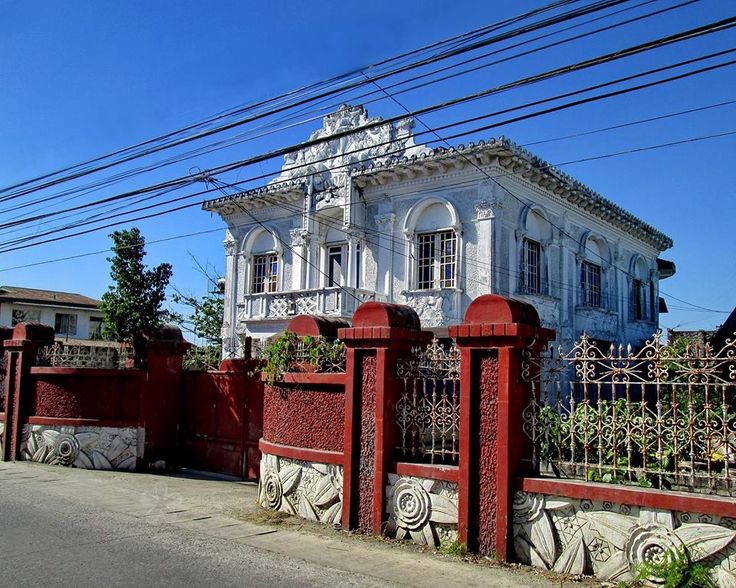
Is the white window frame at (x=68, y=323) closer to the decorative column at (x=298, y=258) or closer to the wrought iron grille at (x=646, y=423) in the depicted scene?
the decorative column at (x=298, y=258)

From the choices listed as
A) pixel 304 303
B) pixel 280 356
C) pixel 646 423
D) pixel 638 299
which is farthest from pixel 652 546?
pixel 638 299

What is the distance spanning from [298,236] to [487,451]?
1526 centimetres

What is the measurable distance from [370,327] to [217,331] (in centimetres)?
2233

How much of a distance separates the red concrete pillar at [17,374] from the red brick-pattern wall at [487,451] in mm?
10245

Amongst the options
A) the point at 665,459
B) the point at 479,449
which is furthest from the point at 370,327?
the point at 665,459

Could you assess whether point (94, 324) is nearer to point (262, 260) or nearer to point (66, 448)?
point (262, 260)

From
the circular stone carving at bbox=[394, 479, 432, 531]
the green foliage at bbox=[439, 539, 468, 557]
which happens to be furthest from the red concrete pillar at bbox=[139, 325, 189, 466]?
the green foliage at bbox=[439, 539, 468, 557]

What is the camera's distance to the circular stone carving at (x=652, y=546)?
18.2ft

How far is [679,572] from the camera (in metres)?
5.42

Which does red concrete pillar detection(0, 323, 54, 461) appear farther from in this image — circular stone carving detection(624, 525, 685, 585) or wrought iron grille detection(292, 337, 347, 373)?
circular stone carving detection(624, 525, 685, 585)

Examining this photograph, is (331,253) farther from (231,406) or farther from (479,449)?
(479,449)

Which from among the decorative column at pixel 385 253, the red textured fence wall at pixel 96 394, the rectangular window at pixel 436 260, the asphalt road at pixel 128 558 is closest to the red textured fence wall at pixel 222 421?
the red textured fence wall at pixel 96 394

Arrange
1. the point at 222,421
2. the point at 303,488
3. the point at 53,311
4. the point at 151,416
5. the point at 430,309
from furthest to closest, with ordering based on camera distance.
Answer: the point at 53,311, the point at 430,309, the point at 151,416, the point at 222,421, the point at 303,488

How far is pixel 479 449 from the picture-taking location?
268 inches
